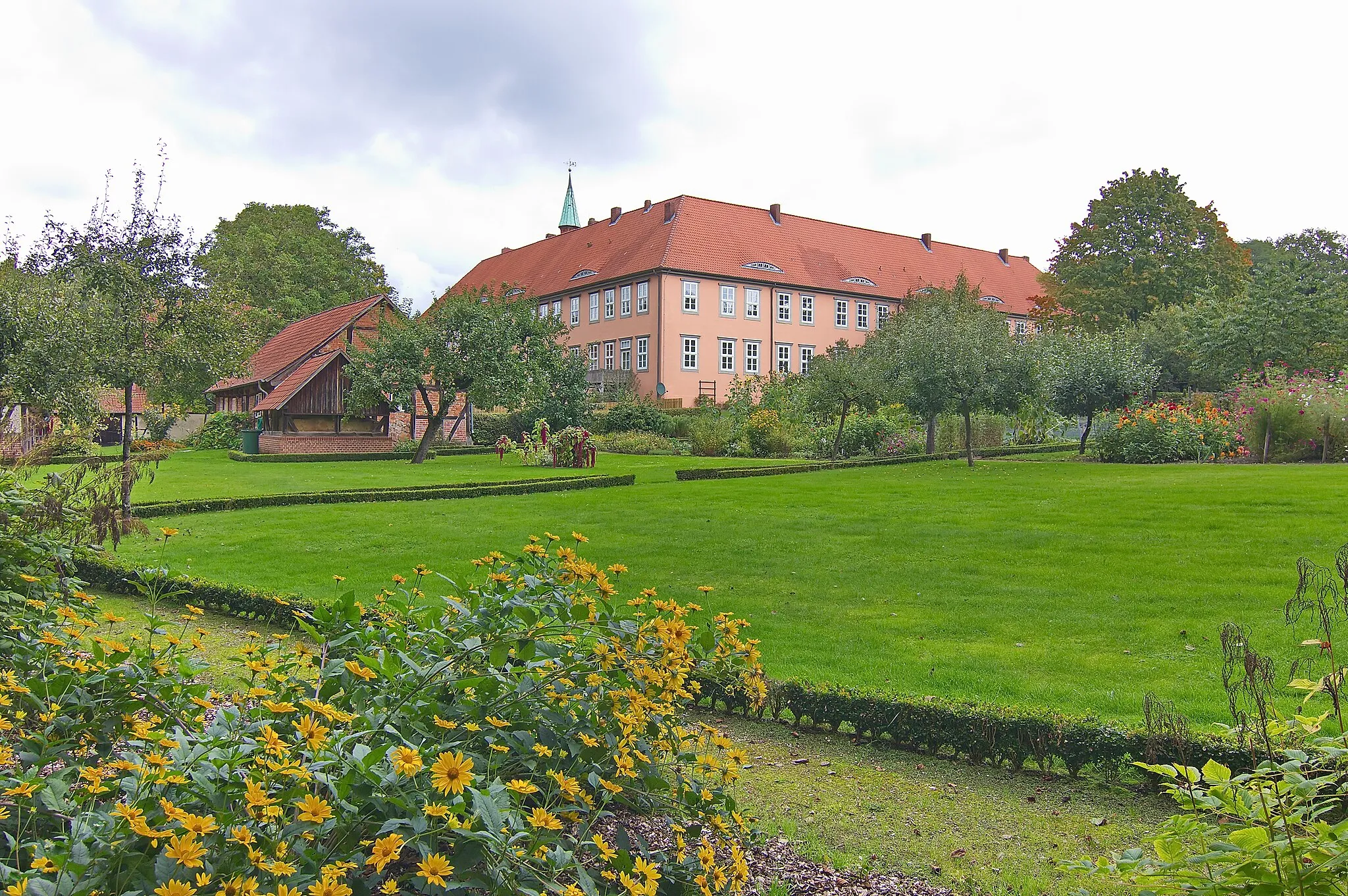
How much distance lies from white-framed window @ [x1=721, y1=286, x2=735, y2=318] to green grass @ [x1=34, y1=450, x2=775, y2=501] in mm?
17149

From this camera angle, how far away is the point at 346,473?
2198cm

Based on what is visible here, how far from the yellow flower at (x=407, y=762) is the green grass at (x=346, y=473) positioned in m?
14.5

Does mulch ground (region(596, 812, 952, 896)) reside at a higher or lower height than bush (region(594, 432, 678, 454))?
lower

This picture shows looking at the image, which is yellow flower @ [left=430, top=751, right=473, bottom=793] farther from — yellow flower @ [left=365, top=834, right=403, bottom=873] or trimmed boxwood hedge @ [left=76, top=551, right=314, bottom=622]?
trimmed boxwood hedge @ [left=76, top=551, right=314, bottom=622]

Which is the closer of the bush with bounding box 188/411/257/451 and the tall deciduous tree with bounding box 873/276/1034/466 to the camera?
the tall deciduous tree with bounding box 873/276/1034/466

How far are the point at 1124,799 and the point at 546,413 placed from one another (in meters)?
28.8

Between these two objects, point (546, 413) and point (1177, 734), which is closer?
point (1177, 734)

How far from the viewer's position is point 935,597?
24.9 feet

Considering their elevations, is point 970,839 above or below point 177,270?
below

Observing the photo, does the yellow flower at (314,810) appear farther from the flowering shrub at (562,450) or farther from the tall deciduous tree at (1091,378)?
the tall deciduous tree at (1091,378)

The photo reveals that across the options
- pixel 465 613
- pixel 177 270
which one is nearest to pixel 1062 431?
pixel 177 270

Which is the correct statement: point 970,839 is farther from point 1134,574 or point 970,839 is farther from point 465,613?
point 1134,574

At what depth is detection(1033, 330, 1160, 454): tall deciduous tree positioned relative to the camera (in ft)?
70.7

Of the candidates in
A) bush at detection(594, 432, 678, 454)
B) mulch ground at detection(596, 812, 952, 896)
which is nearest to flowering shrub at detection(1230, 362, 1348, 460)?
bush at detection(594, 432, 678, 454)
